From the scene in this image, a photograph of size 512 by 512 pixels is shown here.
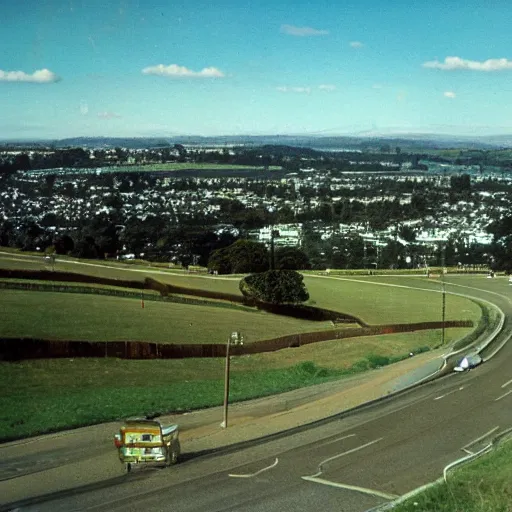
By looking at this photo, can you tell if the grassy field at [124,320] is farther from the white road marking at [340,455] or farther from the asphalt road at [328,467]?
the white road marking at [340,455]

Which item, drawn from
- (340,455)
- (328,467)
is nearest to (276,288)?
(340,455)

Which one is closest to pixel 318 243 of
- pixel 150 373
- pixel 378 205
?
pixel 378 205

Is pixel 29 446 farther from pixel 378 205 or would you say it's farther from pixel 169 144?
pixel 378 205

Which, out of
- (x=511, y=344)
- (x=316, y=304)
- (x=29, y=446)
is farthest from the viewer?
(x=316, y=304)

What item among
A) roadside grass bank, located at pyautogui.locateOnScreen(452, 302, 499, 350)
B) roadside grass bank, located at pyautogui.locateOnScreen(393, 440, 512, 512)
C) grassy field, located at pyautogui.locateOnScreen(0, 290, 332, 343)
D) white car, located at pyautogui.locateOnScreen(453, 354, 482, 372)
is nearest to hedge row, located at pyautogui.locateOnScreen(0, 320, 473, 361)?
grassy field, located at pyautogui.locateOnScreen(0, 290, 332, 343)

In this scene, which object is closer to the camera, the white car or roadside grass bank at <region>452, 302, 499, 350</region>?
the white car

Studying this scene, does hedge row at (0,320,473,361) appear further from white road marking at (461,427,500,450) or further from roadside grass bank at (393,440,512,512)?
roadside grass bank at (393,440,512,512)

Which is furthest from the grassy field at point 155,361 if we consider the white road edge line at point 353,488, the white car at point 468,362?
the white road edge line at point 353,488
